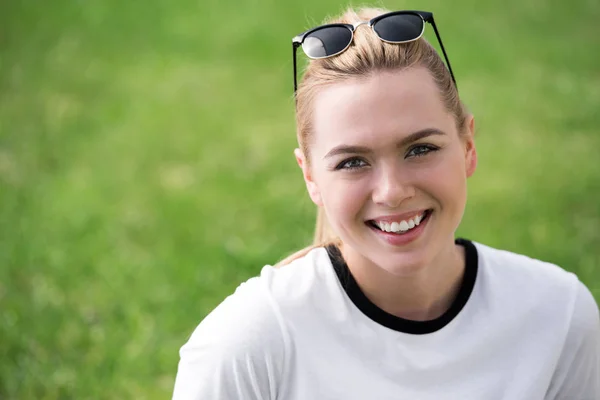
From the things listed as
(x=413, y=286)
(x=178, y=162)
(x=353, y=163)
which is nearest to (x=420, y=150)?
(x=353, y=163)

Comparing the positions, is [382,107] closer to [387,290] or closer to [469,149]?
[469,149]

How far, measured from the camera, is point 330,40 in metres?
2.28

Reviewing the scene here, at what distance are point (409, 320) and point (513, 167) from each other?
365cm

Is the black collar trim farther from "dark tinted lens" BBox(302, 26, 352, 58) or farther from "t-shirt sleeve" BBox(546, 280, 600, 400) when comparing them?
"dark tinted lens" BBox(302, 26, 352, 58)

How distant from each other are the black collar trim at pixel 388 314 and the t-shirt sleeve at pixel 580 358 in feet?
1.02

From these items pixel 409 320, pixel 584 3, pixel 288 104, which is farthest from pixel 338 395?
pixel 584 3

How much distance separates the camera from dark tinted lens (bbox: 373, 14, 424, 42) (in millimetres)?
2236

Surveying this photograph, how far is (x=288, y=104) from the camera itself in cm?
674

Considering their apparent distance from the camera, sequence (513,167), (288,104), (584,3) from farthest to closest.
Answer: (584,3)
(288,104)
(513,167)

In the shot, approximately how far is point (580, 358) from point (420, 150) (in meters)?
0.79

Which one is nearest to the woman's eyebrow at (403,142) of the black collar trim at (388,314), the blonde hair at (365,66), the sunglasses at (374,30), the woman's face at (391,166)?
the woman's face at (391,166)

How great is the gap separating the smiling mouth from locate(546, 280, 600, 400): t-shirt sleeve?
0.56 metres

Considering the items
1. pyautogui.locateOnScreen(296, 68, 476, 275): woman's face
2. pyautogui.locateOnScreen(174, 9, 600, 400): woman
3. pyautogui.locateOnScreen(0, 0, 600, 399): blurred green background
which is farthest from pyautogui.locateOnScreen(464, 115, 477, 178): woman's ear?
pyautogui.locateOnScreen(0, 0, 600, 399): blurred green background

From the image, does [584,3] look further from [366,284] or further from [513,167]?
[366,284]
